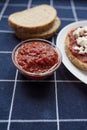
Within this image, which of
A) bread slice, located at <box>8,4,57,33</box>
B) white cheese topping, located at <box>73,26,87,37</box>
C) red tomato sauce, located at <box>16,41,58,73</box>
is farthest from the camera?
bread slice, located at <box>8,4,57,33</box>

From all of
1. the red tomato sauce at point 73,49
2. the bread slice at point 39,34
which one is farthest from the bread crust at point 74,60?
the bread slice at point 39,34

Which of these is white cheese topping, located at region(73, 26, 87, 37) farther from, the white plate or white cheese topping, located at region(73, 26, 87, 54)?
the white plate

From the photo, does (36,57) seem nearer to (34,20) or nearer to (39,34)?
(39,34)

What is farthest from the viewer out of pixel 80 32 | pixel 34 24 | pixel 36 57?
pixel 34 24

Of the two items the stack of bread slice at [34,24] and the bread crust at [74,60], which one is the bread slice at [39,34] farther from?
the bread crust at [74,60]

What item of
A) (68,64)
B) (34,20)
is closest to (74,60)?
(68,64)

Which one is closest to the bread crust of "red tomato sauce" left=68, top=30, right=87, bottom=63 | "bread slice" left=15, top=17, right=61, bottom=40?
"red tomato sauce" left=68, top=30, right=87, bottom=63
